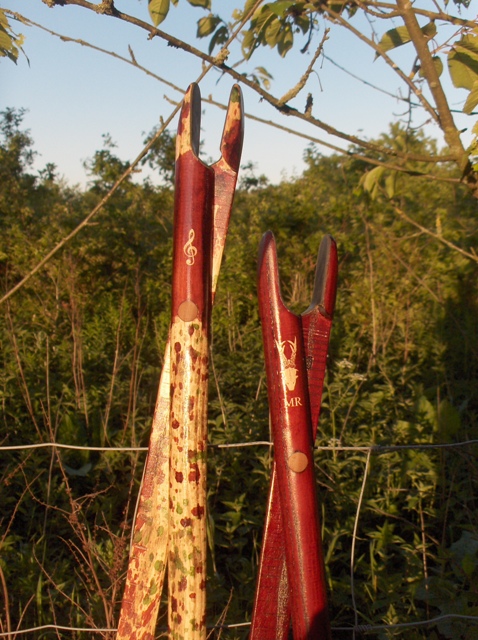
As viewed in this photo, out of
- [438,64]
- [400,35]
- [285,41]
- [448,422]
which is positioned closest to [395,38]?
[400,35]

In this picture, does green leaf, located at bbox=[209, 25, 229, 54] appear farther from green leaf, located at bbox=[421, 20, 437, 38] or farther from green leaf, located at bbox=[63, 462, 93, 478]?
green leaf, located at bbox=[63, 462, 93, 478]

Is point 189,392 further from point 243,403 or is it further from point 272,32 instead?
point 243,403

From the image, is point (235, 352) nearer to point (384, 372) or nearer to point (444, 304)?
point (384, 372)

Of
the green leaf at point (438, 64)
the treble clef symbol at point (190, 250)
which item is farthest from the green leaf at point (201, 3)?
the treble clef symbol at point (190, 250)

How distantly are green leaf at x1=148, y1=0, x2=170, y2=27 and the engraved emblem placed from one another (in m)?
0.80

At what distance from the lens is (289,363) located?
1089 millimetres

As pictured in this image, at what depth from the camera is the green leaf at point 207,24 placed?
171 cm

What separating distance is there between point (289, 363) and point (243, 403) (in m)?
2.75

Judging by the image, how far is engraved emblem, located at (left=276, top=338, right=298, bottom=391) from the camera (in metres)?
1.09

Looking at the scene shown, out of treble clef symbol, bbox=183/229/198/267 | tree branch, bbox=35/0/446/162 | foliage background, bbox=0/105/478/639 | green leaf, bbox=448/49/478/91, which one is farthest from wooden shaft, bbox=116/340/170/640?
green leaf, bbox=448/49/478/91

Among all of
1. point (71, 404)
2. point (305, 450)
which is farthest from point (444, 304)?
point (305, 450)

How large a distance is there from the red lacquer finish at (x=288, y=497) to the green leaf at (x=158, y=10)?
64 centimetres

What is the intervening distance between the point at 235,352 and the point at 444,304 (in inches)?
79.3

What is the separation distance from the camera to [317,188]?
296 inches
